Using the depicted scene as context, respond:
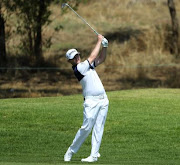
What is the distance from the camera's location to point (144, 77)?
29453 millimetres

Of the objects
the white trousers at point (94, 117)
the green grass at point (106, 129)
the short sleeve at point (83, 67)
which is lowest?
the green grass at point (106, 129)

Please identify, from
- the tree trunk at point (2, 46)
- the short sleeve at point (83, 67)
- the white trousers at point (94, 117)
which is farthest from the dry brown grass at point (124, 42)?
the short sleeve at point (83, 67)

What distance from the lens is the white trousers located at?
10.2m

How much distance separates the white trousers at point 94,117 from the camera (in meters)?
10.2

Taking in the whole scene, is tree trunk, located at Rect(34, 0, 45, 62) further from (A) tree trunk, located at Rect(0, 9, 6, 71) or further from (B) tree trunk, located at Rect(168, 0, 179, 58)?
(B) tree trunk, located at Rect(168, 0, 179, 58)

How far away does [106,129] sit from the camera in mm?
15500

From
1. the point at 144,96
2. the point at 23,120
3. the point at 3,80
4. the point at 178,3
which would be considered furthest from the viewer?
the point at 178,3

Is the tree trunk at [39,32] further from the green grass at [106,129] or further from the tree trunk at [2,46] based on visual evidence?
the green grass at [106,129]

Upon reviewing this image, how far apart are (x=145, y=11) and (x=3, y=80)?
13487 millimetres

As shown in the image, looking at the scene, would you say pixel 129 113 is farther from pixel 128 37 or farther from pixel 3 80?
pixel 128 37

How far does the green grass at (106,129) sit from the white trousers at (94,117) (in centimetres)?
40

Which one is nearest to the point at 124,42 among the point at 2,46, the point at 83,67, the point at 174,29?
the point at 174,29

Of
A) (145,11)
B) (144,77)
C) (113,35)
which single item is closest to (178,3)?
(145,11)

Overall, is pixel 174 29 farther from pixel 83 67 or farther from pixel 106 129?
pixel 83 67
